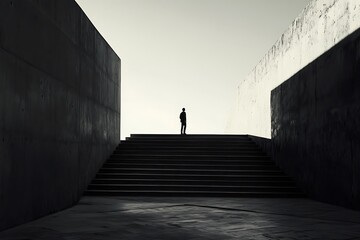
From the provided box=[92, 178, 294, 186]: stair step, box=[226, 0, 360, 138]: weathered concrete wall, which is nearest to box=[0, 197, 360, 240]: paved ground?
box=[92, 178, 294, 186]: stair step

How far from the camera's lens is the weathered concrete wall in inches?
396

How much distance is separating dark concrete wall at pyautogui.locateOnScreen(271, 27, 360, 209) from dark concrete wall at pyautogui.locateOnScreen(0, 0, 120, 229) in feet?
17.8

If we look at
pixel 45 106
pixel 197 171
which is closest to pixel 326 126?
pixel 197 171

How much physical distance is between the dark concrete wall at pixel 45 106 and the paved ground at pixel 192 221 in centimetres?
46

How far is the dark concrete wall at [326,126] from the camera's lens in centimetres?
920

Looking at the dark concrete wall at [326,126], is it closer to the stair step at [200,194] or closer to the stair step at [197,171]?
the stair step at [197,171]

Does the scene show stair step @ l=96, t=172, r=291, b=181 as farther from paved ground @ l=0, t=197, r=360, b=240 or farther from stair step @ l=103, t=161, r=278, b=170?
paved ground @ l=0, t=197, r=360, b=240

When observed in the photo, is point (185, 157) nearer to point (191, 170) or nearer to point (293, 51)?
point (191, 170)

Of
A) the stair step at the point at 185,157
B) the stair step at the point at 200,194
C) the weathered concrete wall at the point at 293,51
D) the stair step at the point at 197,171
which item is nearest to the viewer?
the weathered concrete wall at the point at 293,51

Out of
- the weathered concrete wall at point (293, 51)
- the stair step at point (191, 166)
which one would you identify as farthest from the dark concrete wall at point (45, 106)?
the weathered concrete wall at point (293, 51)

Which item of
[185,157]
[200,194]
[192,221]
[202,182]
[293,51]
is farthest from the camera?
[185,157]

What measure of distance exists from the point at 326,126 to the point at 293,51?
3.80m

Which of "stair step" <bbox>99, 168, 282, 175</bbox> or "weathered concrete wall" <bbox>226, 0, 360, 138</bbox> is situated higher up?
"weathered concrete wall" <bbox>226, 0, 360, 138</bbox>

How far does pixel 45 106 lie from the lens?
27.0 feet
